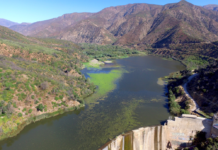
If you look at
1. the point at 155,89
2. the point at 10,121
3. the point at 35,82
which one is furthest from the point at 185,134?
the point at 35,82

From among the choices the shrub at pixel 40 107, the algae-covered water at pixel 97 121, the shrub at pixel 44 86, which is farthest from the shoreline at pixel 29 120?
the shrub at pixel 44 86

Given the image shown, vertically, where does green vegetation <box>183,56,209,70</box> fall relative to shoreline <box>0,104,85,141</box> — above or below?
above

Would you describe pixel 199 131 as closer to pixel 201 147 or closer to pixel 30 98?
pixel 201 147

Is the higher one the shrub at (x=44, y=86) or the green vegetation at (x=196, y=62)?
the green vegetation at (x=196, y=62)

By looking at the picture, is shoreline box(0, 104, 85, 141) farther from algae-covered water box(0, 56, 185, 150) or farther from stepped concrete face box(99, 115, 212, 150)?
stepped concrete face box(99, 115, 212, 150)

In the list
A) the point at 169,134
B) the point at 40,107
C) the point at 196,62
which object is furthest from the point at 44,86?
the point at 196,62

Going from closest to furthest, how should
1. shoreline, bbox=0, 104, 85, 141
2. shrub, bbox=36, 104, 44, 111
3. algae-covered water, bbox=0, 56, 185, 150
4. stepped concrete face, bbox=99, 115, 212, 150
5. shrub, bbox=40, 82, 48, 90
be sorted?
stepped concrete face, bbox=99, 115, 212, 150, algae-covered water, bbox=0, 56, 185, 150, shoreline, bbox=0, 104, 85, 141, shrub, bbox=36, 104, 44, 111, shrub, bbox=40, 82, 48, 90

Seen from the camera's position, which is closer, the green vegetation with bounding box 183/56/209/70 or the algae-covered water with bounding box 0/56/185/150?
the algae-covered water with bounding box 0/56/185/150

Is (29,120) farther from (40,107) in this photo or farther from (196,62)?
(196,62)

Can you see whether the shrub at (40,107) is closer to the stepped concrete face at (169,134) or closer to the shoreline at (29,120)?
the shoreline at (29,120)

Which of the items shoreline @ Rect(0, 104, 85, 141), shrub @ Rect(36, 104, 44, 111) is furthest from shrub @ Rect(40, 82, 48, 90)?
shoreline @ Rect(0, 104, 85, 141)
